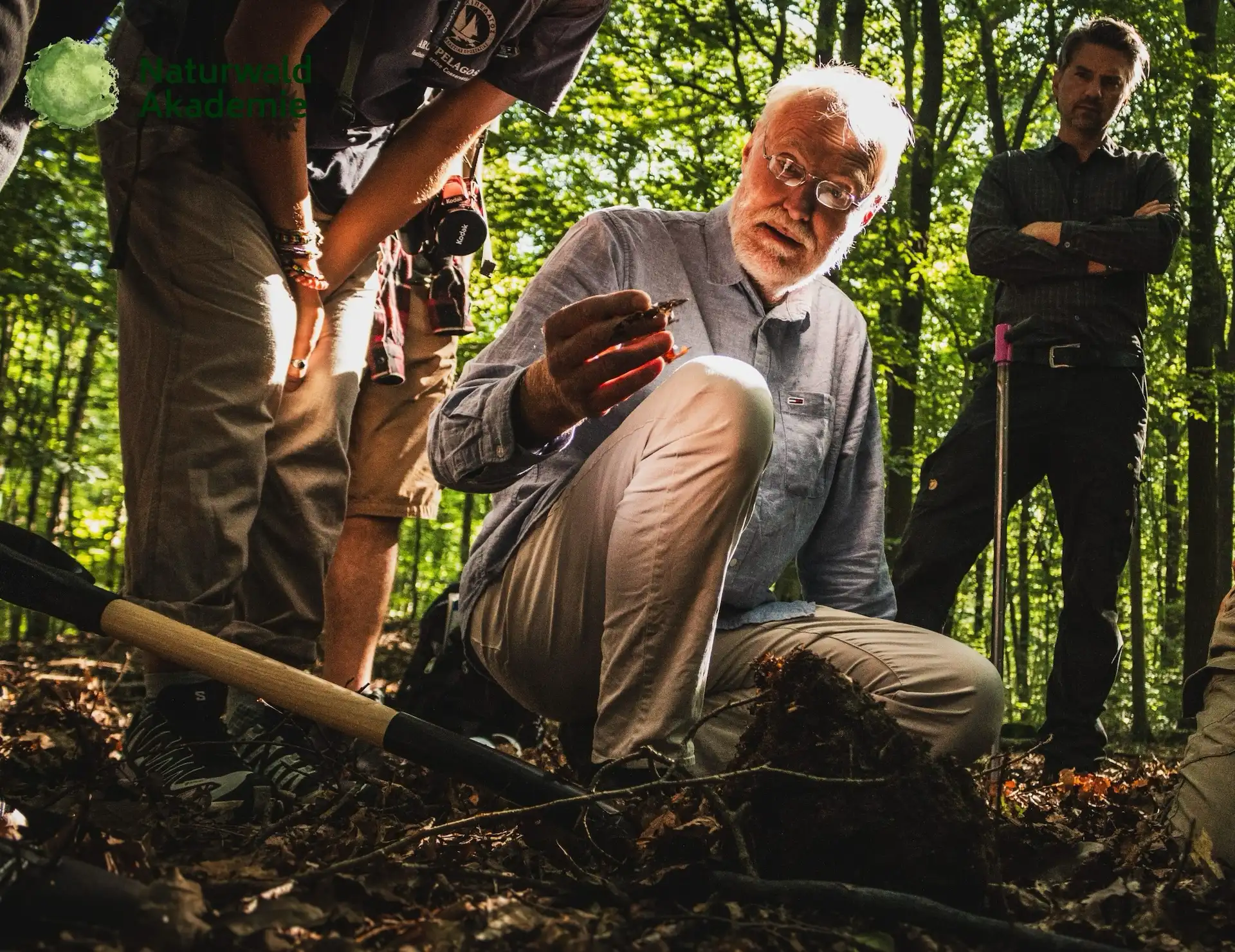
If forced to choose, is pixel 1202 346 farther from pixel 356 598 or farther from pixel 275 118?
pixel 275 118

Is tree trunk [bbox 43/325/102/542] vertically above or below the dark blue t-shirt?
below

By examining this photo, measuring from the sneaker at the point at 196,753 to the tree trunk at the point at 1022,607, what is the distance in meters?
17.4

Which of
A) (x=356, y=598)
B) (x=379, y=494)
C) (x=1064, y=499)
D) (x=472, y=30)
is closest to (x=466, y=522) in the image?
(x=1064, y=499)

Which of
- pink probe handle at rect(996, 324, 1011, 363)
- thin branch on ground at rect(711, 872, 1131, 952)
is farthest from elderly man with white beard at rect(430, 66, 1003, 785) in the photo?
pink probe handle at rect(996, 324, 1011, 363)

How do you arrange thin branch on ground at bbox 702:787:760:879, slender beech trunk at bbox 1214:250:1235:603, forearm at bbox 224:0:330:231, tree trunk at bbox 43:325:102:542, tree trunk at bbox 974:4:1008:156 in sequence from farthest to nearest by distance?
tree trunk at bbox 974:4:1008:156
tree trunk at bbox 43:325:102:542
slender beech trunk at bbox 1214:250:1235:603
forearm at bbox 224:0:330:231
thin branch on ground at bbox 702:787:760:879

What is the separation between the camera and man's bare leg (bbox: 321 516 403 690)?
3.54 meters

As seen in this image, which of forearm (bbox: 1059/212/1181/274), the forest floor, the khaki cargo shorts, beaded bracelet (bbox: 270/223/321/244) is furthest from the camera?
forearm (bbox: 1059/212/1181/274)

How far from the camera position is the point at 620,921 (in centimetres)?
156

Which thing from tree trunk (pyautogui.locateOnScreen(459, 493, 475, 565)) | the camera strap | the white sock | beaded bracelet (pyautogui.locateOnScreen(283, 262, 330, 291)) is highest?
the camera strap

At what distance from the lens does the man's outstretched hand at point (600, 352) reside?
7.16 ft

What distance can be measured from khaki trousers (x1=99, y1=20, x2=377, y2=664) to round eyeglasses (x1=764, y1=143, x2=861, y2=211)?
146 cm

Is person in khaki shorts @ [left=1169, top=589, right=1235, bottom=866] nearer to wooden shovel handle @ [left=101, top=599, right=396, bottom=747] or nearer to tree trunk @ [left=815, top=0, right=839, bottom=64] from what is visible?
wooden shovel handle @ [left=101, top=599, right=396, bottom=747]

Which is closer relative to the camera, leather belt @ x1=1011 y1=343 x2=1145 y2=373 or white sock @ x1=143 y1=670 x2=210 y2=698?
white sock @ x1=143 y1=670 x2=210 y2=698

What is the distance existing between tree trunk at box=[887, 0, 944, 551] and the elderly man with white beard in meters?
7.51
